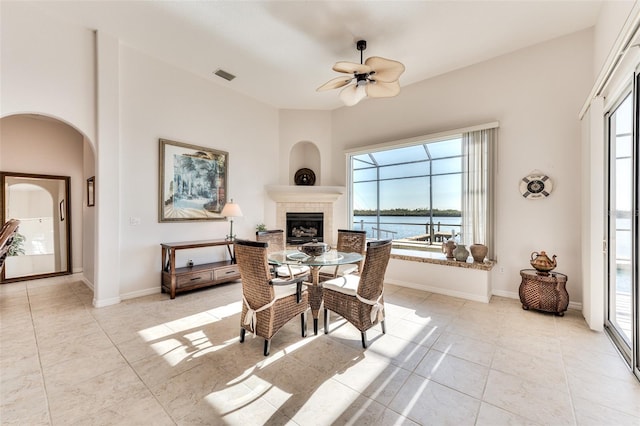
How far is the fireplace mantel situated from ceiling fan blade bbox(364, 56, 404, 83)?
9.22ft

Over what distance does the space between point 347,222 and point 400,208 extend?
1.56 metres

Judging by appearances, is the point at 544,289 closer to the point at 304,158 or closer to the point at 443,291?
the point at 443,291

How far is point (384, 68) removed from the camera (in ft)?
9.52

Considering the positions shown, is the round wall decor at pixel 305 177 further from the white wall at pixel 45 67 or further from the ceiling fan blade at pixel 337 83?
the white wall at pixel 45 67

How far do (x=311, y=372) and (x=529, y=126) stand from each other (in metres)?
4.23

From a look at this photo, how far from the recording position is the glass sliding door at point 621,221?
2.31 meters

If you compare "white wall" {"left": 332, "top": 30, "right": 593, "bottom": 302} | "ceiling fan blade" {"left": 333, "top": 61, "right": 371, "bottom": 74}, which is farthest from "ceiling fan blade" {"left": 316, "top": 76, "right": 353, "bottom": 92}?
"white wall" {"left": 332, "top": 30, "right": 593, "bottom": 302}

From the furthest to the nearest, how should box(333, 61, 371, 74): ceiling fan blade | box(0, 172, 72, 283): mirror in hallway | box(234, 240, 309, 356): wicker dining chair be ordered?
box(0, 172, 72, 283): mirror in hallway → box(333, 61, 371, 74): ceiling fan blade → box(234, 240, 309, 356): wicker dining chair

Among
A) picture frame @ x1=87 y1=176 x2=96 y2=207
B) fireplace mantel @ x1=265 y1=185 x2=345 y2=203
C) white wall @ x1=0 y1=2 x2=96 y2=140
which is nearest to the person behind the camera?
white wall @ x1=0 y1=2 x2=96 y2=140

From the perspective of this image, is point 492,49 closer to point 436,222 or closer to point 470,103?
point 470,103

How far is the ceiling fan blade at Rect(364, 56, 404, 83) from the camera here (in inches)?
109

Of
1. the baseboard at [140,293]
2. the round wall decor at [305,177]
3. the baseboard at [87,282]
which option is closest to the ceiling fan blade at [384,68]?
the round wall decor at [305,177]

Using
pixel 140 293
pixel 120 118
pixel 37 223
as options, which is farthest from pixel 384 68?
pixel 37 223

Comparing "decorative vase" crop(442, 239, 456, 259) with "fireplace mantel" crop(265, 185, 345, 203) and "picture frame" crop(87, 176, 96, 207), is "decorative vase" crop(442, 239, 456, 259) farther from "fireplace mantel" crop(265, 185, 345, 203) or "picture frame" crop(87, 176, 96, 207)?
"picture frame" crop(87, 176, 96, 207)
